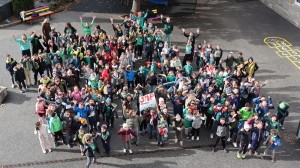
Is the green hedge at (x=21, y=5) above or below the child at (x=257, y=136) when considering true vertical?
above

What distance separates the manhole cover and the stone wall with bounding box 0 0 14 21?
1909 cm

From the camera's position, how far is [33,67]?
46.8 ft

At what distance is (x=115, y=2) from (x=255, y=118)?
17.8 metres

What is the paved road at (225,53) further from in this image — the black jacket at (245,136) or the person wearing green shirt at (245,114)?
the person wearing green shirt at (245,114)

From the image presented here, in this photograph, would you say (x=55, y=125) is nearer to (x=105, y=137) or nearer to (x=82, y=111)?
(x=82, y=111)

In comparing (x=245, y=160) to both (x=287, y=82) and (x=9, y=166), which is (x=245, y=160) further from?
(x=9, y=166)

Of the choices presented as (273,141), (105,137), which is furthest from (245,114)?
(105,137)

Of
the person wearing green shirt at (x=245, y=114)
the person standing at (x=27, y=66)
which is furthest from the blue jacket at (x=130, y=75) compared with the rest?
the person wearing green shirt at (x=245, y=114)

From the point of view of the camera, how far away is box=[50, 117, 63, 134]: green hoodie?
10805mm

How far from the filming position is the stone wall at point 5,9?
852 inches

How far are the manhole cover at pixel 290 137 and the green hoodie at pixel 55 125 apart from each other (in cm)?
831

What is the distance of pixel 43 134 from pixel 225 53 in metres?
11.5

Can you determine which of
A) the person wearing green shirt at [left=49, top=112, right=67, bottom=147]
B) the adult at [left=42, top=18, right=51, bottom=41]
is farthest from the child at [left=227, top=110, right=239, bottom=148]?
the adult at [left=42, top=18, right=51, bottom=41]

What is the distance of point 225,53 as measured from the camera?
18344 mm
